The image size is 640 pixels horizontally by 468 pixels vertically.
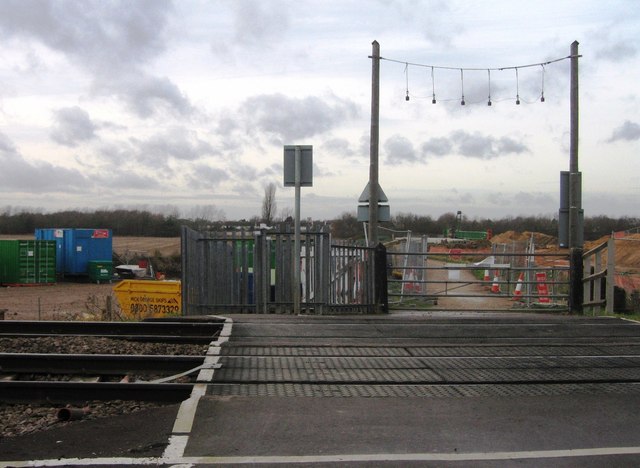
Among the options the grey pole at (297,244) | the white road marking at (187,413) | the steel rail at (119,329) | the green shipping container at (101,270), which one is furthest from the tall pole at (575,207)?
the green shipping container at (101,270)

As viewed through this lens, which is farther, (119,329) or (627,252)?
(627,252)

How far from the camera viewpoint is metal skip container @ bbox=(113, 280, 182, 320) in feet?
57.5

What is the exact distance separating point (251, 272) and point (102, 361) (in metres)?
5.72

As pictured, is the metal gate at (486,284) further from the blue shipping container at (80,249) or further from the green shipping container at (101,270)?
the blue shipping container at (80,249)

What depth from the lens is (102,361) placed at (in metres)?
7.34

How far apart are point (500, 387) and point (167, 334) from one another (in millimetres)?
4931

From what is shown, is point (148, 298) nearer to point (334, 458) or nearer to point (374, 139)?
point (374, 139)

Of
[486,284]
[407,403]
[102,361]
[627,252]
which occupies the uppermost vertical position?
[627,252]

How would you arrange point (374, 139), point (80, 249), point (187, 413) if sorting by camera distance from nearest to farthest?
point (187, 413)
point (374, 139)
point (80, 249)

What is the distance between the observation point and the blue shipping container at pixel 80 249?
45094mm

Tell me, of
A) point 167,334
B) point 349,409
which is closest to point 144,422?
point 349,409

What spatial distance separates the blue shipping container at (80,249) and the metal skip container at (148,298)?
93.7 ft

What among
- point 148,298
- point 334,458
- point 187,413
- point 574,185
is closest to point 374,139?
point 574,185

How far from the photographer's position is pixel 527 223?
66688mm
